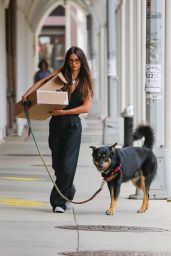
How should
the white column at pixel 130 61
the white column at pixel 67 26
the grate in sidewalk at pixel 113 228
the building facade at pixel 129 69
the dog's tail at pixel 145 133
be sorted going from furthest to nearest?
the white column at pixel 67 26 → the white column at pixel 130 61 → the building facade at pixel 129 69 → the dog's tail at pixel 145 133 → the grate in sidewalk at pixel 113 228

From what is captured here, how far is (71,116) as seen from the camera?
10.0 metres

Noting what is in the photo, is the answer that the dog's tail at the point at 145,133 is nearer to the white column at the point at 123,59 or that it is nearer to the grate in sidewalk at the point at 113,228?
the grate in sidewalk at the point at 113,228

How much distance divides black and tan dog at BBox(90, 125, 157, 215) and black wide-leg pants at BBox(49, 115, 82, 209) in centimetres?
47

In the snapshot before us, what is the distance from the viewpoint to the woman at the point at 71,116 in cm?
998

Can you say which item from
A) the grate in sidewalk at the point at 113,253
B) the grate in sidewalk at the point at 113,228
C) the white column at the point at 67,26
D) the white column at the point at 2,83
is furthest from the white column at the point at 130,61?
the white column at the point at 67,26

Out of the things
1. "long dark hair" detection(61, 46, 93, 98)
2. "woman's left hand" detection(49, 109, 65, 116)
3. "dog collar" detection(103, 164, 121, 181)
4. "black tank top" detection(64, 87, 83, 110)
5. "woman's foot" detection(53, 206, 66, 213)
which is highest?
"long dark hair" detection(61, 46, 93, 98)

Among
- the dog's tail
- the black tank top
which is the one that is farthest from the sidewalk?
the black tank top

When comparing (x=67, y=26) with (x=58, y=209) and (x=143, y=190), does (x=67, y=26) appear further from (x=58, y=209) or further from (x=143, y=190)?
(x=58, y=209)

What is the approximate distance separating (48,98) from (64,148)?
Result: 0.72m

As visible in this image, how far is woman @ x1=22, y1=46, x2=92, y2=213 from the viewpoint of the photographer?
393 inches

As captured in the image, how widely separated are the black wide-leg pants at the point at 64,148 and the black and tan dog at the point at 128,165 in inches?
18.4

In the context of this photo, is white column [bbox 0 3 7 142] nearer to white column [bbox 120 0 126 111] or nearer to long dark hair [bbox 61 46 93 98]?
white column [bbox 120 0 126 111]

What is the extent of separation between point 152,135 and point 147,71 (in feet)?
3.39

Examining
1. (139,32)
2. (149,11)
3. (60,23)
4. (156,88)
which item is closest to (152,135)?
(156,88)
